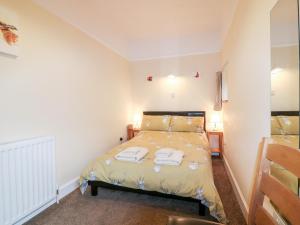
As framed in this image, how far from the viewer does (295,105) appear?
84cm

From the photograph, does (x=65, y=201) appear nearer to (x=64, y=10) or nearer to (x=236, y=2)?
(x=64, y=10)

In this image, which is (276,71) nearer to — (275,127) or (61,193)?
(275,127)

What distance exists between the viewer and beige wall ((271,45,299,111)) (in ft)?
2.76

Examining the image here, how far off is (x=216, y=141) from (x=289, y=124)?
268cm

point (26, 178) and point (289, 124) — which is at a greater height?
point (289, 124)

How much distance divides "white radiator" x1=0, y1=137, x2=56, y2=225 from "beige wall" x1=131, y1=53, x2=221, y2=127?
251 centimetres

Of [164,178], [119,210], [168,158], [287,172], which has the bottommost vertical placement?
[119,210]

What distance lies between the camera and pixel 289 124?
92 cm

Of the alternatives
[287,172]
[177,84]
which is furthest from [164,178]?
[177,84]

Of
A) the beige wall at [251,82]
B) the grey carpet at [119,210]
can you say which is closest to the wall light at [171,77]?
the beige wall at [251,82]

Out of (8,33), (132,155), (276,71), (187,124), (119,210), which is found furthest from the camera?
(187,124)

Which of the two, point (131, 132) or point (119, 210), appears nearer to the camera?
point (119, 210)

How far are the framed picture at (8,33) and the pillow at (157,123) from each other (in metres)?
2.48

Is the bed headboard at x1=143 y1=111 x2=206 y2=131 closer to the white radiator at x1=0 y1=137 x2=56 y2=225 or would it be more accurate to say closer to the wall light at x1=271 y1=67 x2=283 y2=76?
the white radiator at x1=0 y1=137 x2=56 y2=225
